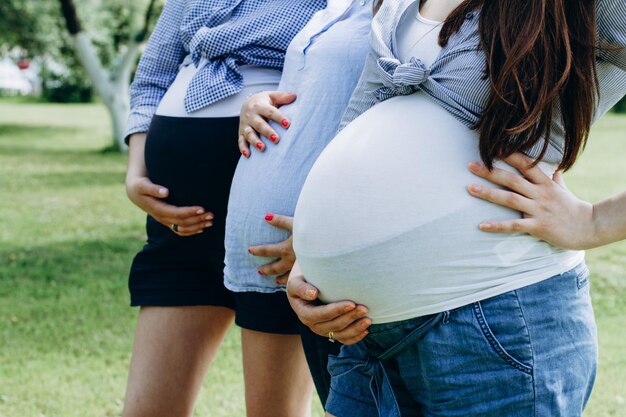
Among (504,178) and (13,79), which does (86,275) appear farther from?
(13,79)

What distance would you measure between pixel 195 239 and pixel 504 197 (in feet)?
3.54

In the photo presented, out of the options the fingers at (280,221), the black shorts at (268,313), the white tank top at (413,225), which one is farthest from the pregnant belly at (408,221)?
the black shorts at (268,313)

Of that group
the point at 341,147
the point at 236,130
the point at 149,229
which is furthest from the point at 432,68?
the point at 149,229

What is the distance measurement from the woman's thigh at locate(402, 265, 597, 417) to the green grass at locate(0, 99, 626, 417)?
251 centimetres

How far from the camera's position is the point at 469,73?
1.53 m

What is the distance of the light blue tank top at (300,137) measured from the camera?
1923 millimetres

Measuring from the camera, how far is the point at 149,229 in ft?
8.40

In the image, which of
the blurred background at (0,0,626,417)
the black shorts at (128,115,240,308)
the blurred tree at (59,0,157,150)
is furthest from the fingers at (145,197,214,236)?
the blurred tree at (59,0,157,150)

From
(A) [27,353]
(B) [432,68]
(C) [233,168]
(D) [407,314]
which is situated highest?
(B) [432,68]

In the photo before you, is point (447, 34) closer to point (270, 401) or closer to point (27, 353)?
point (270, 401)

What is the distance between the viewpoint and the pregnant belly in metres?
1.53

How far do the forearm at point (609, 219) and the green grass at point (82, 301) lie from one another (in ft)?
8.37

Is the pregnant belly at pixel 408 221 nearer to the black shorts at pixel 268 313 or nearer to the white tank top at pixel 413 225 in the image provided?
the white tank top at pixel 413 225

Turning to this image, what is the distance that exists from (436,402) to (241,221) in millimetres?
649
